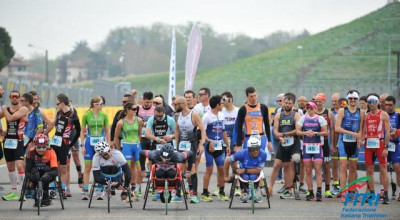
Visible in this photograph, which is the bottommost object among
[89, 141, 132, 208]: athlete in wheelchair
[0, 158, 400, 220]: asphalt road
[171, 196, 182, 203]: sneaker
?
[0, 158, 400, 220]: asphalt road

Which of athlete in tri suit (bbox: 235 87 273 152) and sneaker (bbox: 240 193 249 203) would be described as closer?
sneaker (bbox: 240 193 249 203)

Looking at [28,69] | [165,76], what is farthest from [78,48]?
[165,76]

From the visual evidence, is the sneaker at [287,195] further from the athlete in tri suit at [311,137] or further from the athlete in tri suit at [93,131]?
the athlete in tri suit at [93,131]

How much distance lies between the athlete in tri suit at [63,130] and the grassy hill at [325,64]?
2033 inches

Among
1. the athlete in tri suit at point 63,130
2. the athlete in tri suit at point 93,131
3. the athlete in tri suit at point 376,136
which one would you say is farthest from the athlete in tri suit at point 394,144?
the athlete in tri suit at point 63,130

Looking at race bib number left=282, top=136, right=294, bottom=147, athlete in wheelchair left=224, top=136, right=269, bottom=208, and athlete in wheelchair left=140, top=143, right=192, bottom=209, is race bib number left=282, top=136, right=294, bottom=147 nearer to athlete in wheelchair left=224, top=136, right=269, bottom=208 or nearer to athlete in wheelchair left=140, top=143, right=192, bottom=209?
athlete in wheelchair left=224, top=136, right=269, bottom=208

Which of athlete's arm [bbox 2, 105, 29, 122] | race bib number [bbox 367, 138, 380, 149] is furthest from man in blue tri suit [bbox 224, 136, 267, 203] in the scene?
athlete's arm [bbox 2, 105, 29, 122]

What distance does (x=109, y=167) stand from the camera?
46.9 ft

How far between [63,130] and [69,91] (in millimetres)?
34687

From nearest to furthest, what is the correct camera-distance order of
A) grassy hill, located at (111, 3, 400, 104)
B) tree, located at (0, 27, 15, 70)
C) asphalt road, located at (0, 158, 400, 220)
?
asphalt road, located at (0, 158, 400, 220) < grassy hill, located at (111, 3, 400, 104) < tree, located at (0, 27, 15, 70)

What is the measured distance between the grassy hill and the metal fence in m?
12.7

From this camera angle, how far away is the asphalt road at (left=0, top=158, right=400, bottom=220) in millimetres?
13031

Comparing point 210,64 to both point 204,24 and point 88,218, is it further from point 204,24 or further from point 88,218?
point 88,218

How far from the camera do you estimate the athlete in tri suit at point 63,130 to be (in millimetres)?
15852
